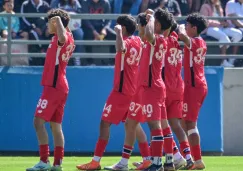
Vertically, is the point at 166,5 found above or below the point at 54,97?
above

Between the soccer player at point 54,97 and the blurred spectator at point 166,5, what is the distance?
6.85 meters

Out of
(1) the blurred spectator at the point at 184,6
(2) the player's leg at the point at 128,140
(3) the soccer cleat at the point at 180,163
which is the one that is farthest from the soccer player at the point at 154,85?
(1) the blurred spectator at the point at 184,6

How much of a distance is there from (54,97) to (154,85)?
146 centimetres

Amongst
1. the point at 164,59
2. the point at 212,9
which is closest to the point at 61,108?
the point at 164,59

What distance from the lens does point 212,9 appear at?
19547 mm

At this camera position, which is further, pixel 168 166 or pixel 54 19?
pixel 168 166

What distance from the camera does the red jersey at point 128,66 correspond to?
43.3 feet

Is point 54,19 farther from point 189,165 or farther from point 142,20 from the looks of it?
point 189,165

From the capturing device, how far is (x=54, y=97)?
1264cm

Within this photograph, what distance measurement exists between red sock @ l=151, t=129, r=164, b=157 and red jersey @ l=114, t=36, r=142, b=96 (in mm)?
1078

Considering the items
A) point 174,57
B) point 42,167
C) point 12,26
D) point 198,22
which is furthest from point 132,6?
point 42,167

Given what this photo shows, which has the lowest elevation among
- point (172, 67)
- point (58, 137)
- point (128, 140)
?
point (128, 140)

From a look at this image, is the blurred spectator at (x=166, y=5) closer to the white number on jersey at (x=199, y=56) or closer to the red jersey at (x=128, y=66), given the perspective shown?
the white number on jersey at (x=199, y=56)

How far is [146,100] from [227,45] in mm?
5777
